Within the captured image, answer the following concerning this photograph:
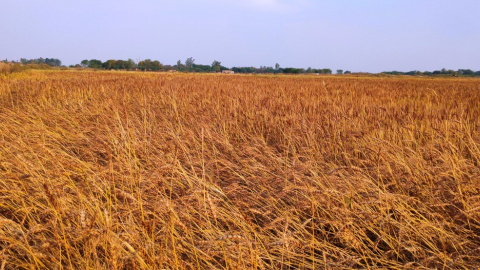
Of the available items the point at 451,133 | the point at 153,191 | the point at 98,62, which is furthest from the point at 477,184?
the point at 98,62

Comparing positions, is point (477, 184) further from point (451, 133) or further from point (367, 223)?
point (451, 133)

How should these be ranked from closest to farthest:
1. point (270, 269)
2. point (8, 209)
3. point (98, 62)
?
1. point (270, 269)
2. point (8, 209)
3. point (98, 62)

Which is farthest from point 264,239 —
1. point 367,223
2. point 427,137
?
point 427,137

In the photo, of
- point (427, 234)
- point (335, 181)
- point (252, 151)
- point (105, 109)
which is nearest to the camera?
point (427, 234)

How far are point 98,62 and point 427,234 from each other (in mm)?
100896

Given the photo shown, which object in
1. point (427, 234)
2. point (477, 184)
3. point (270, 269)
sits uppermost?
point (477, 184)

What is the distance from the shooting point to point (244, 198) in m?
2.09

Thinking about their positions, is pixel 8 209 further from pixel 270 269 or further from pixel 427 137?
pixel 427 137

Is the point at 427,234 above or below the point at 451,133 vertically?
below

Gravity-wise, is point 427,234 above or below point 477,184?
below

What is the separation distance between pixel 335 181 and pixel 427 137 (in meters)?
1.85

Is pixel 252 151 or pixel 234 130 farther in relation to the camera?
pixel 234 130

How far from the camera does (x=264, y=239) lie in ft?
5.66

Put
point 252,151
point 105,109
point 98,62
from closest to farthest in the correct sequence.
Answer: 1. point 252,151
2. point 105,109
3. point 98,62
